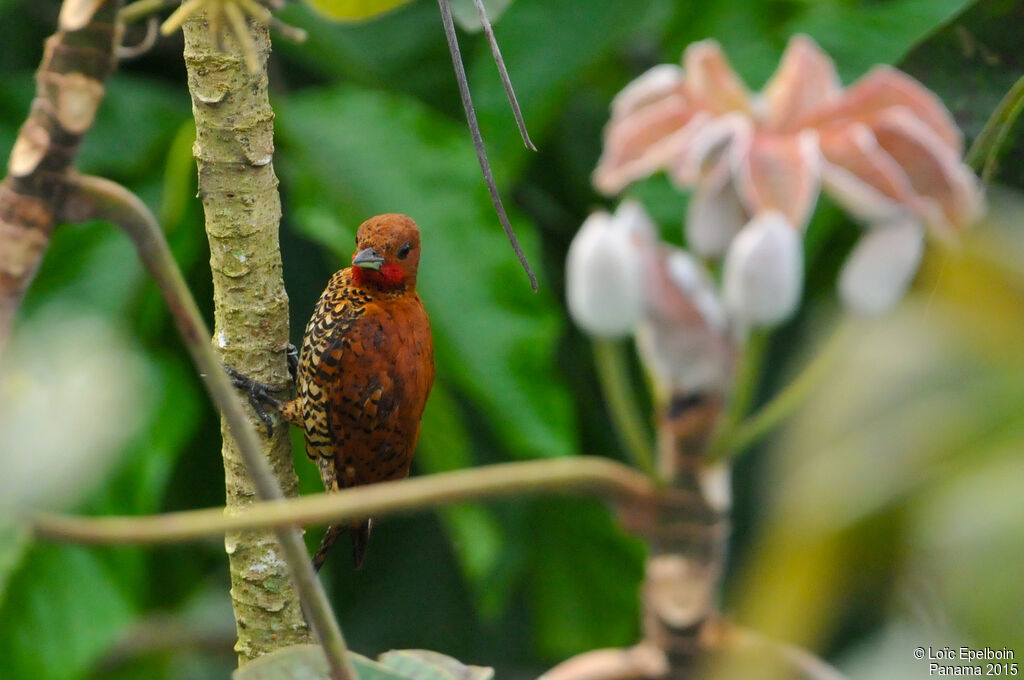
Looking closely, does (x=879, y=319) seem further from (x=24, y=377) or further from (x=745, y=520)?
(x=745, y=520)

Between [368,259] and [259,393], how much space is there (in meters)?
0.15

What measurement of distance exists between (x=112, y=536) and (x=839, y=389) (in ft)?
0.60

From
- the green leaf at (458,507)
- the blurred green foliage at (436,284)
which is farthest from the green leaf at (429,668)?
the green leaf at (458,507)

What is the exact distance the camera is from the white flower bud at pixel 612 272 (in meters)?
0.27

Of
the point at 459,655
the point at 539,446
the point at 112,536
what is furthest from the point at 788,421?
the point at 459,655

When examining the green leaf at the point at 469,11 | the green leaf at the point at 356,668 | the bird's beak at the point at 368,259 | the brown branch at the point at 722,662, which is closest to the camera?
the brown branch at the point at 722,662

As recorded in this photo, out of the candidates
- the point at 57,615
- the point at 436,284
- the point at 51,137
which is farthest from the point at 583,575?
the point at 51,137

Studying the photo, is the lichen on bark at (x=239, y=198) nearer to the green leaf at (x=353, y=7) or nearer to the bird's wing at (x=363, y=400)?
the green leaf at (x=353, y=7)

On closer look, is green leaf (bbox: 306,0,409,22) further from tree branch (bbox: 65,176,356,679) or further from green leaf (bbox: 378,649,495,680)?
green leaf (bbox: 378,649,495,680)

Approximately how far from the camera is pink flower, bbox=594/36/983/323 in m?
0.26

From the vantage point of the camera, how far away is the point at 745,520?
4.72 ft

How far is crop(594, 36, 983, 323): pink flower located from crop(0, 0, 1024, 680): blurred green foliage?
2.09 ft

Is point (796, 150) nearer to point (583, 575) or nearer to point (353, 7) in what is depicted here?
point (353, 7)

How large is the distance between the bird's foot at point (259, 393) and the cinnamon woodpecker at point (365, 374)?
0.53 ft
